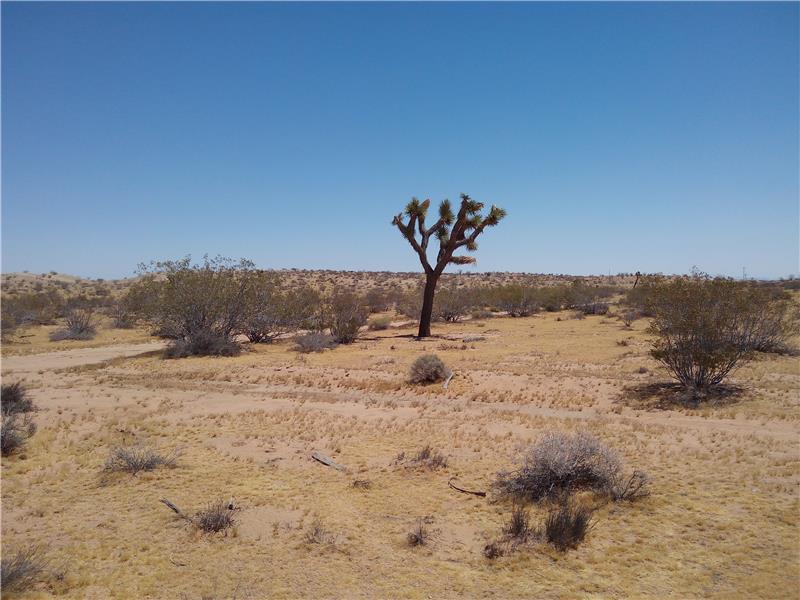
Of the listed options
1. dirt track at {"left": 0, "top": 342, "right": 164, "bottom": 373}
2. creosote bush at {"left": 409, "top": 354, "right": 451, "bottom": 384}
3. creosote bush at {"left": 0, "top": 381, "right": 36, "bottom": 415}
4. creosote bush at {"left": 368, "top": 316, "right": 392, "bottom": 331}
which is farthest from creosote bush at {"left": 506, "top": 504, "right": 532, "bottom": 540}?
creosote bush at {"left": 368, "top": 316, "right": 392, "bottom": 331}

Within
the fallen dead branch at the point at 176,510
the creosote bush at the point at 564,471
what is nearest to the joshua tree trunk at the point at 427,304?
the creosote bush at the point at 564,471

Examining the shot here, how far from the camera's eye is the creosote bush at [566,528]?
21.3 feet

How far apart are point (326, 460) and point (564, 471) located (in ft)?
14.9

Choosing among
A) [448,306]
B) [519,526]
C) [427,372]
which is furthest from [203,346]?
[448,306]

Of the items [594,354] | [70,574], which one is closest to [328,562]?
[70,574]

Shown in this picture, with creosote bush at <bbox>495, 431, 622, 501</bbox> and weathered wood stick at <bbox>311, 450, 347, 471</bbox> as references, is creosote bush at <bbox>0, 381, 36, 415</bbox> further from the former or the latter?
creosote bush at <bbox>495, 431, 622, 501</bbox>

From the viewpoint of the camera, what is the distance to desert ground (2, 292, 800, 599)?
589cm

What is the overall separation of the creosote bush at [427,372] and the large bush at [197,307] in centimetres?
1132

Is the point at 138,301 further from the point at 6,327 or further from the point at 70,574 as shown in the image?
→ the point at 70,574

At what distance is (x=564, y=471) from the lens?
821 centimetres

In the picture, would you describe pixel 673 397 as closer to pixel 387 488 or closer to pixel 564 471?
pixel 564 471

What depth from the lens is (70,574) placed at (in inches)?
235

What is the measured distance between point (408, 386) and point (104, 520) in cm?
1063

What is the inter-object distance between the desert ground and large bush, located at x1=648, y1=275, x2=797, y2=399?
1.06 metres
